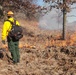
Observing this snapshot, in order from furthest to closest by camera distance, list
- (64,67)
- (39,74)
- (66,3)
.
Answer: (66,3), (64,67), (39,74)

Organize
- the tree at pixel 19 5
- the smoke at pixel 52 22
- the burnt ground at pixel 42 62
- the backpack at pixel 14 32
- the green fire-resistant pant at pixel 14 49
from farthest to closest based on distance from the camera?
the smoke at pixel 52 22 → the tree at pixel 19 5 → the green fire-resistant pant at pixel 14 49 → the backpack at pixel 14 32 → the burnt ground at pixel 42 62

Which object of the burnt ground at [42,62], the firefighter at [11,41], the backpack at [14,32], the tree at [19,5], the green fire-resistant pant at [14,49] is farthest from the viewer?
the tree at [19,5]

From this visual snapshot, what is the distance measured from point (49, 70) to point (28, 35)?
1750cm

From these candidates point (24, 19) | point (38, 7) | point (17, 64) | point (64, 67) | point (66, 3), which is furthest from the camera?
point (24, 19)

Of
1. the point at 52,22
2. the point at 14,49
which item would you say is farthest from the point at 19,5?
the point at 52,22

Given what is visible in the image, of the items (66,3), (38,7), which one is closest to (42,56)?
(66,3)

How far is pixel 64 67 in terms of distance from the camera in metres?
10.4

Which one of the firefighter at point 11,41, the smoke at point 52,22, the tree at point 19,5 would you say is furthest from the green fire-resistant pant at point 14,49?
the smoke at point 52,22

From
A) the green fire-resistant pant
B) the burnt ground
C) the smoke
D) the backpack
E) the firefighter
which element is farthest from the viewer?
the smoke

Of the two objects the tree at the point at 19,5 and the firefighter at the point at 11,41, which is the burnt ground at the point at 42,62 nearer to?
the firefighter at the point at 11,41

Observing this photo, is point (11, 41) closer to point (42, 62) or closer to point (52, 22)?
point (42, 62)

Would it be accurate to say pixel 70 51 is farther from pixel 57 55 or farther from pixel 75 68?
pixel 75 68

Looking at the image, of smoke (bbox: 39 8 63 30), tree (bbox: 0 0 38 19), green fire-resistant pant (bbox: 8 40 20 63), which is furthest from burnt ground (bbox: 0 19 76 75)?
smoke (bbox: 39 8 63 30)

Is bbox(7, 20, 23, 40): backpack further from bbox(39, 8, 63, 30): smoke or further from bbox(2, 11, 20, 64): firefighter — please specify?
bbox(39, 8, 63, 30): smoke
